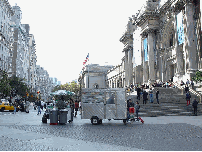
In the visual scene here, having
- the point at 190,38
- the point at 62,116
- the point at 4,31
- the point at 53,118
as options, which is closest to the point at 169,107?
the point at 62,116

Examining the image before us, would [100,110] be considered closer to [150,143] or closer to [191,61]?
[150,143]

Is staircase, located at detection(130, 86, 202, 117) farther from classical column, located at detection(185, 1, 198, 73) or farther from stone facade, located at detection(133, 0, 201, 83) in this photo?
stone facade, located at detection(133, 0, 201, 83)

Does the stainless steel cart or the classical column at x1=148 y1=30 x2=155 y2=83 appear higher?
the classical column at x1=148 y1=30 x2=155 y2=83

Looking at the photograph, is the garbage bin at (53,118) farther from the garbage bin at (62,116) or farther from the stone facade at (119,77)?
the stone facade at (119,77)

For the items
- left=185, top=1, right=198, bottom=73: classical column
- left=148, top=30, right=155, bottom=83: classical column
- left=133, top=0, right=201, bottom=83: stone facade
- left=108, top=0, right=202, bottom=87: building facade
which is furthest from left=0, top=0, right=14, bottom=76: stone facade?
left=185, top=1, right=198, bottom=73: classical column

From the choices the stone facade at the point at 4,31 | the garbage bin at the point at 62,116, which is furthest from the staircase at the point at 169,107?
the stone facade at the point at 4,31

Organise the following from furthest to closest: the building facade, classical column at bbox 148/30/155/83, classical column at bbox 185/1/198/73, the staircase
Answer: classical column at bbox 148/30/155/83, the building facade, classical column at bbox 185/1/198/73, the staircase

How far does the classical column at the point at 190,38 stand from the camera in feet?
112

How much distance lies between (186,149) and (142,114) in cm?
1609

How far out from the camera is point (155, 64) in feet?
153

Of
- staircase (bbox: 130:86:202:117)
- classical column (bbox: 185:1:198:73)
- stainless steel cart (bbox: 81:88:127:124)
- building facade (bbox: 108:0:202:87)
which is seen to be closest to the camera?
stainless steel cart (bbox: 81:88:127:124)

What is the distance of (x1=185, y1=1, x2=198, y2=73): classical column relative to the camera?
112 feet

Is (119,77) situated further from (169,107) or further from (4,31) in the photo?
(169,107)

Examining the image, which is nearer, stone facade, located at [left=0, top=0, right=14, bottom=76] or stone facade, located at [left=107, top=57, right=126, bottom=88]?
stone facade, located at [left=0, top=0, right=14, bottom=76]
